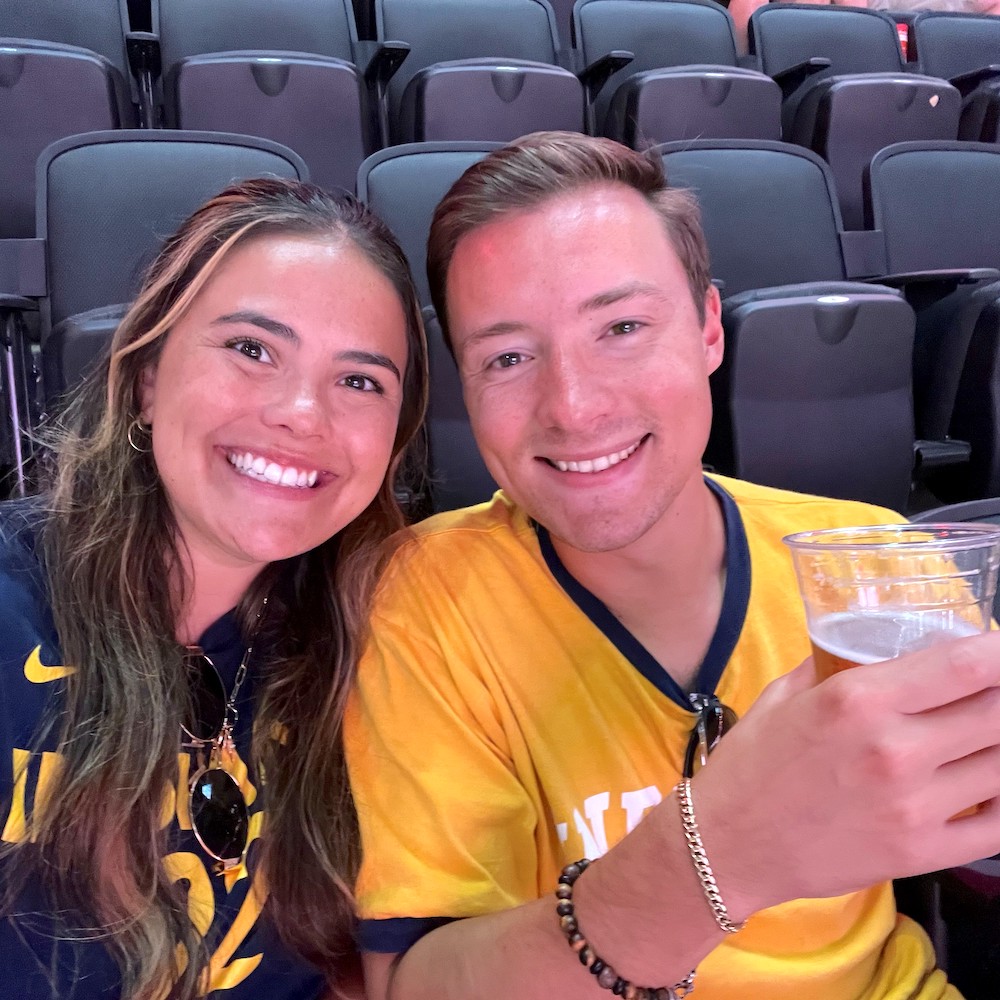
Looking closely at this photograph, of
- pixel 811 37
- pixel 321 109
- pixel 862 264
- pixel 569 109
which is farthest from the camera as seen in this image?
pixel 811 37

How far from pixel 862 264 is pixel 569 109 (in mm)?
1008

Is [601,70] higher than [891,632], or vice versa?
[601,70]

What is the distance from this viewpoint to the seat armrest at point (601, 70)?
8.71ft

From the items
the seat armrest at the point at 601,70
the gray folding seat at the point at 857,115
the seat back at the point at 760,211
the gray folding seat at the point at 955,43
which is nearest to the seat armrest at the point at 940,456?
the seat back at the point at 760,211

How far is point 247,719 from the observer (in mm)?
814

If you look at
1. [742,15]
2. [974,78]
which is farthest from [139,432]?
[742,15]

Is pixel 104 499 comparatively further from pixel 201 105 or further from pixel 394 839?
pixel 201 105

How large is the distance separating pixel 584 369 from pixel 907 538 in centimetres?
35

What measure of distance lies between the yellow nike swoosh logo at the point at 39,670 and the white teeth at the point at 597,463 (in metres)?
0.50

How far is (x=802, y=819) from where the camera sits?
0.46 metres

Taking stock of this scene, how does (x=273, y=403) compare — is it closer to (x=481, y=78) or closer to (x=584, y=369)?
(x=584, y=369)

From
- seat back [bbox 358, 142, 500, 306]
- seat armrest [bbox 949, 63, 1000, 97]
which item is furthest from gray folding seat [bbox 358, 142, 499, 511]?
seat armrest [bbox 949, 63, 1000, 97]

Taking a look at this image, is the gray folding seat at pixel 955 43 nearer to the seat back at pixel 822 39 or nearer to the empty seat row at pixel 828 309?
the seat back at pixel 822 39

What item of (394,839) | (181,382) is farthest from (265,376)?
(394,839)
